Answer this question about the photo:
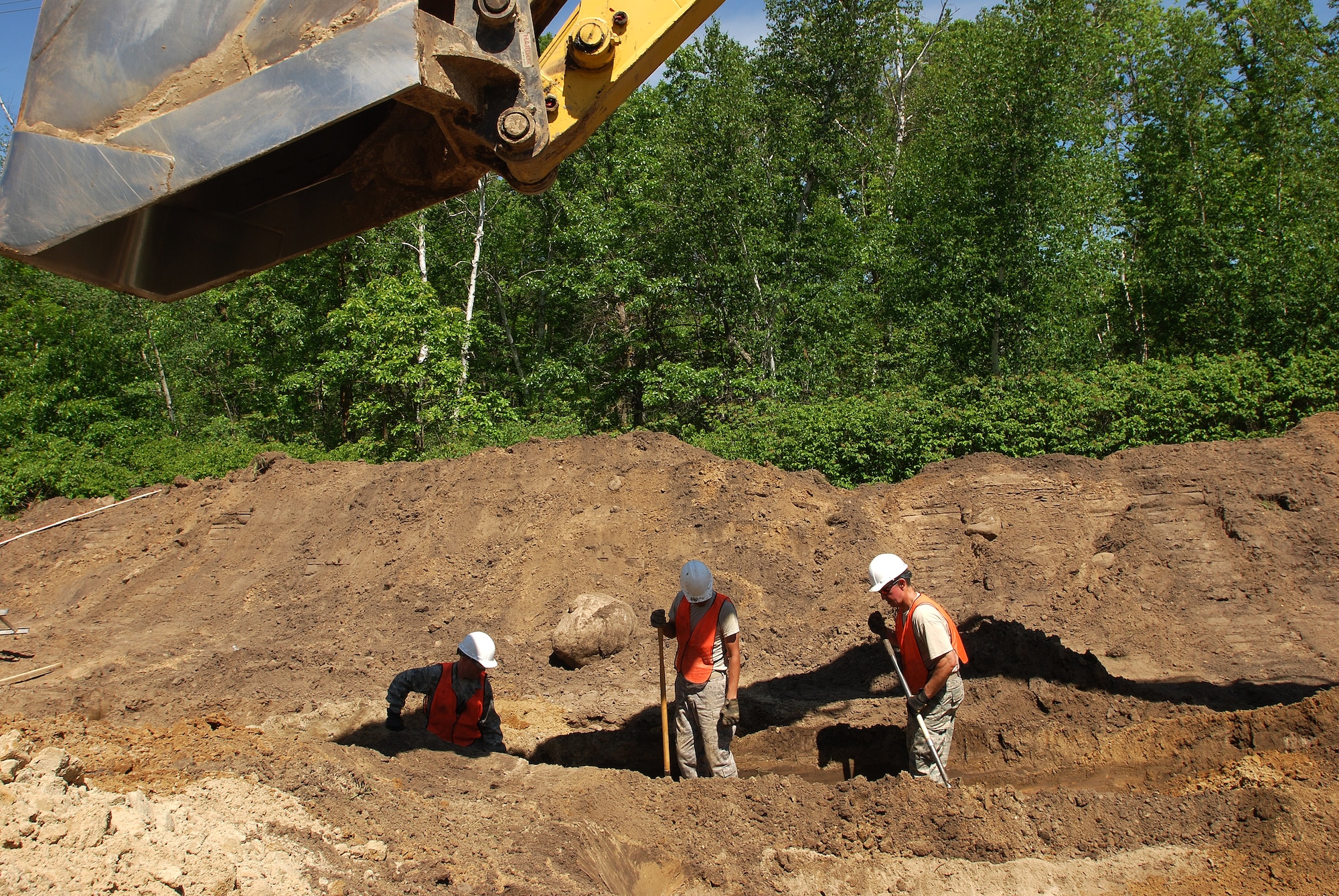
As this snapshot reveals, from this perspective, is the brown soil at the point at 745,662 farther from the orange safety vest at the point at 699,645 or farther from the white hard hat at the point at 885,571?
the white hard hat at the point at 885,571

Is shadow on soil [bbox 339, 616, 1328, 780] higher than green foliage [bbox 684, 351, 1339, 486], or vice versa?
green foliage [bbox 684, 351, 1339, 486]

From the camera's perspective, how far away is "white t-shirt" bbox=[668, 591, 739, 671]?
19.9 ft

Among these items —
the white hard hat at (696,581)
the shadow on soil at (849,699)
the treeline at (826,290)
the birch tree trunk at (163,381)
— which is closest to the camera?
the white hard hat at (696,581)

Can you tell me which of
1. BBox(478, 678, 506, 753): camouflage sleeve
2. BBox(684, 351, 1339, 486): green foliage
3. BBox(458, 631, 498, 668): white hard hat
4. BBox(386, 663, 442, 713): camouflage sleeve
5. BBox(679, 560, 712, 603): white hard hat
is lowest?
BBox(478, 678, 506, 753): camouflage sleeve

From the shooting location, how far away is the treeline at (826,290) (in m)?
14.8

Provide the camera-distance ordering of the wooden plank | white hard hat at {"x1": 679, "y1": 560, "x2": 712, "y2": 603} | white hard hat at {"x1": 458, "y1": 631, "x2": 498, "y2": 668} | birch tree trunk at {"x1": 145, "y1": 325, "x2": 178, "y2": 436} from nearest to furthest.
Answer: white hard hat at {"x1": 679, "y1": 560, "x2": 712, "y2": 603} < white hard hat at {"x1": 458, "y1": 631, "x2": 498, "y2": 668} < the wooden plank < birch tree trunk at {"x1": 145, "y1": 325, "x2": 178, "y2": 436}

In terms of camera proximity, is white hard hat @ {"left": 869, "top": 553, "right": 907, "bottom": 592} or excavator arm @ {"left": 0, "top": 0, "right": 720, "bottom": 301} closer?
excavator arm @ {"left": 0, "top": 0, "right": 720, "bottom": 301}

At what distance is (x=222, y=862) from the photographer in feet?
11.7

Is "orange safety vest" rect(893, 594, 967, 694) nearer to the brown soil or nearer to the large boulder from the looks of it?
the brown soil

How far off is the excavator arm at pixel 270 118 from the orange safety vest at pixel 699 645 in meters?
3.21

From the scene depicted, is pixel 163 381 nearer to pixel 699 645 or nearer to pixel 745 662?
pixel 745 662

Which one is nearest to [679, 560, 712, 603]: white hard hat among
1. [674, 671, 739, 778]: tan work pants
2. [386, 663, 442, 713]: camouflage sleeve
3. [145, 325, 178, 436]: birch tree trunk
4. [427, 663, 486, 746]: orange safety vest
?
[674, 671, 739, 778]: tan work pants

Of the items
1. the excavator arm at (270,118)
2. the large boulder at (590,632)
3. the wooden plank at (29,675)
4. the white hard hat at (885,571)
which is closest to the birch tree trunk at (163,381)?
the wooden plank at (29,675)

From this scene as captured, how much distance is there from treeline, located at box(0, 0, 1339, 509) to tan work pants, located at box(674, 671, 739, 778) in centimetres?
832
